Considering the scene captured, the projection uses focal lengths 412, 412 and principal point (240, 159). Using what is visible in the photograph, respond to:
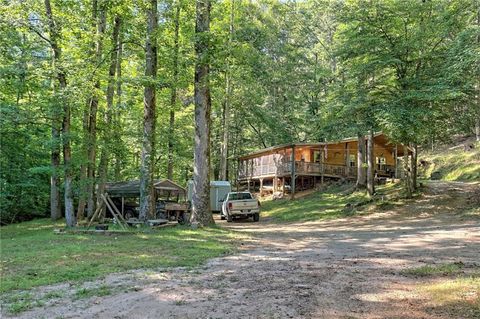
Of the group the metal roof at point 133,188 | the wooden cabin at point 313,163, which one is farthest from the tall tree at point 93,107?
the wooden cabin at point 313,163

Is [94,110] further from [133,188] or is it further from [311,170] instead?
[311,170]

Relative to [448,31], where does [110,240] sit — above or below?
below

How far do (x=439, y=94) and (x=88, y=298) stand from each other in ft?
49.3

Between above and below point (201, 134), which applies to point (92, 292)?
below

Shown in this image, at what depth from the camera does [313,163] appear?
31953 mm

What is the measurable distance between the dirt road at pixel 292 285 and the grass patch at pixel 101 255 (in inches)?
26.3

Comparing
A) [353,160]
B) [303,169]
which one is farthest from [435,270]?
[353,160]

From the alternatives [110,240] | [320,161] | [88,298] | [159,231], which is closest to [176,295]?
[88,298]

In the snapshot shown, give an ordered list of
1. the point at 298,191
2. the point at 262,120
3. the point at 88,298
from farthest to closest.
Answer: the point at 262,120 < the point at 298,191 < the point at 88,298

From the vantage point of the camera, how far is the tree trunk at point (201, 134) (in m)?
14.6

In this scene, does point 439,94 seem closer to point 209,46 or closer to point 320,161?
point 209,46

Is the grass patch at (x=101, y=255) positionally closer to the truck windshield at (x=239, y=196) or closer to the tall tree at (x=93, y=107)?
the tall tree at (x=93, y=107)

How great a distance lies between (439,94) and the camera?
16.1m

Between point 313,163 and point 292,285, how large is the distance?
86.5 feet
